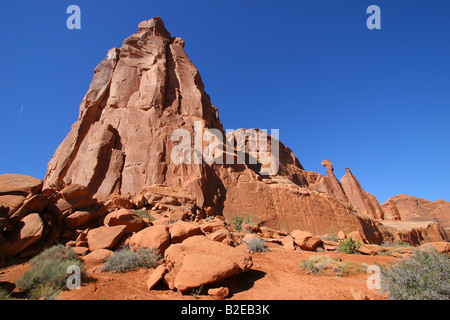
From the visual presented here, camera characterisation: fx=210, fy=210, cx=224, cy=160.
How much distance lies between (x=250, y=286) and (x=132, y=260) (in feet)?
11.7

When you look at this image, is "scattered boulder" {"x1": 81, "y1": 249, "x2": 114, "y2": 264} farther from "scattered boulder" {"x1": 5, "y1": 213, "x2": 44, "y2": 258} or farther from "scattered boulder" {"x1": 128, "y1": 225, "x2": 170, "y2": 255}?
"scattered boulder" {"x1": 5, "y1": 213, "x2": 44, "y2": 258}

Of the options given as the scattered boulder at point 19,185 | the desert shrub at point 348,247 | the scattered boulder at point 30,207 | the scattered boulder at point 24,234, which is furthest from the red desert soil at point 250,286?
the desert shrub at point 348,247

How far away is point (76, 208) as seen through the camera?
932 cm

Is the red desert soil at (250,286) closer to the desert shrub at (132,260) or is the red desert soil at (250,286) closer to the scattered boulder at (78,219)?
the desert shrub at (132,260)

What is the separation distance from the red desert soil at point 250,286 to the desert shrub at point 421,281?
42 centimetres

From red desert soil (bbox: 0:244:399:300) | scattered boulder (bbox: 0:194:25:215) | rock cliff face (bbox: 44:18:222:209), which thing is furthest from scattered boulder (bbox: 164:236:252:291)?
rock cliff face (bbox: 44:18:222:209)

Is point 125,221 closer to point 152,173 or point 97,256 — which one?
point 97,256

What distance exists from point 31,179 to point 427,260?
13319 millimetres

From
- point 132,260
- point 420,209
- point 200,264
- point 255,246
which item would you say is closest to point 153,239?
point 132,260

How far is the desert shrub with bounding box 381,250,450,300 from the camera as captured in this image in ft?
13.5

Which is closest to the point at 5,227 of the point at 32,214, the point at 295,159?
the point at 32,214

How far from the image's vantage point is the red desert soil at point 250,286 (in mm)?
4773

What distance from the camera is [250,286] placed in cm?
560
